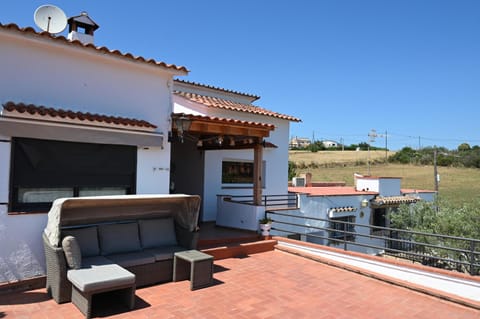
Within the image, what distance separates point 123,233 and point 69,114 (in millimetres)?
2671

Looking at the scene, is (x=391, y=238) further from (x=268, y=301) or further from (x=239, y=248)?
(x=268, y=301)

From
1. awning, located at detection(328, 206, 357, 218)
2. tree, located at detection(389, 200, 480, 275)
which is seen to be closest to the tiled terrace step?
tree, located at detection(389, 200, 480, 275)

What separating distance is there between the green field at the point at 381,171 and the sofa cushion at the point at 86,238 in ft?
108

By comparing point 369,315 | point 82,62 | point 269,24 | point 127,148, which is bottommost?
point 369,315

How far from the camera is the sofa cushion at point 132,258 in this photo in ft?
20.3

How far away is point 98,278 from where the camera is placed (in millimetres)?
5152

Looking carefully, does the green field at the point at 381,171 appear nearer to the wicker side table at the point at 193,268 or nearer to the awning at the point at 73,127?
the awning at the point at 73,127

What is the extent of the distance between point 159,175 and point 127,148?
1.09m

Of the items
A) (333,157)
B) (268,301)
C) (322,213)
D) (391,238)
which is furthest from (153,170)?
(333,157)

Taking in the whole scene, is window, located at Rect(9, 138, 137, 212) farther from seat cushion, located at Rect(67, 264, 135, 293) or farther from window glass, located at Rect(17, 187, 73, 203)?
seat cushion, located at Rect(67, 264, 135, 293)

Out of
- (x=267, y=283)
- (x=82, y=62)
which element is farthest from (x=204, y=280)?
(x=82, y=62)

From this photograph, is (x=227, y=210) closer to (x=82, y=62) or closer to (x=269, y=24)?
(x=82, y=62)

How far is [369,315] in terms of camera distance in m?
5.80

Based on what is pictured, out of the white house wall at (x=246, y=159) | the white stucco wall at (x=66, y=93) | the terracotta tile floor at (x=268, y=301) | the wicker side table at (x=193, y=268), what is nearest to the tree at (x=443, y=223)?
the white house wall at (x=246, y=159)
